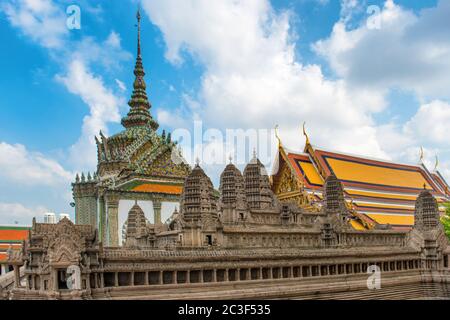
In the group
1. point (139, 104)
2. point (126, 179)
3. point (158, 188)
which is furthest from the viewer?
point (139, 104)

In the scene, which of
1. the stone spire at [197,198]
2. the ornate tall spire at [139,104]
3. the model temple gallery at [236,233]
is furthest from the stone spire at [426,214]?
the ornate tall spire at [139,104]

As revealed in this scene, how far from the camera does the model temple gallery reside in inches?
835

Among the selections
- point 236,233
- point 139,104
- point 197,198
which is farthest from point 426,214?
point 139,104

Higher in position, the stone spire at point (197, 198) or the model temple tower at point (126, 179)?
the model temple tower at point (126, 179)

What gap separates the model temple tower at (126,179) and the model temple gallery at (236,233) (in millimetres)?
109

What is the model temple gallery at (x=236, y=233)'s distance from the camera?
2122 cm

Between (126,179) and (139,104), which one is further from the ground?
(139,104)

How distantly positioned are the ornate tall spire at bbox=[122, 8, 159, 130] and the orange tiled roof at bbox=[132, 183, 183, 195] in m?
9.13

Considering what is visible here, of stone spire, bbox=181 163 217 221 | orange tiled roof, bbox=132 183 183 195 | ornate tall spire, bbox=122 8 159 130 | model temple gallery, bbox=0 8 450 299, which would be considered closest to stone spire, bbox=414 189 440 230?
model temple gallery, bbox=0 8 450 299

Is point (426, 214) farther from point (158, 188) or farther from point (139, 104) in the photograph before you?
point (139, 104)

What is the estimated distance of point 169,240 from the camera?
3106 cm

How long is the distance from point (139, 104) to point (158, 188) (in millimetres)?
12003

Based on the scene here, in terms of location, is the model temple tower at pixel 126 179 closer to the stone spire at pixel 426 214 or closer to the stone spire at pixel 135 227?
the stone spire at pixel 135 227

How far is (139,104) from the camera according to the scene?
187 feet
